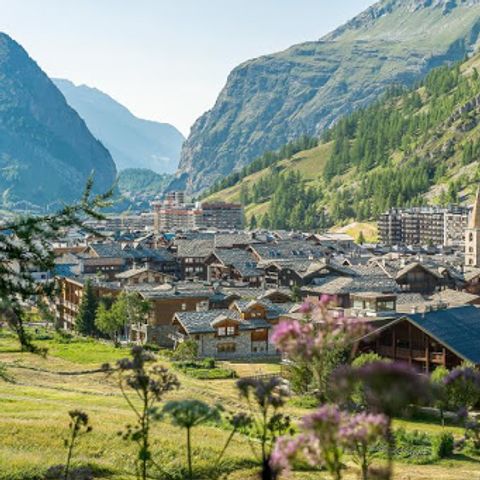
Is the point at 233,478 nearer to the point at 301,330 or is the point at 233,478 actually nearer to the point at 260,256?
the point at 301,330

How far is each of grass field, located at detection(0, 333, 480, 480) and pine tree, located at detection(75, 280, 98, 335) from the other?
34334 mm

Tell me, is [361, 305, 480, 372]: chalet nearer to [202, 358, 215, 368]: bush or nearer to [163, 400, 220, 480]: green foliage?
[202, 358, 215, 368]: bush

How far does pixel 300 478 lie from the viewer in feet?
109

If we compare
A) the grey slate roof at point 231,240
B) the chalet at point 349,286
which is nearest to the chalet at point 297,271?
the chalet at point 349,286

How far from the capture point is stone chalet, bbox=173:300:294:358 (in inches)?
3145

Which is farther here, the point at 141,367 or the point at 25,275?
the point at 25,275

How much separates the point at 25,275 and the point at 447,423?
40.6 meters

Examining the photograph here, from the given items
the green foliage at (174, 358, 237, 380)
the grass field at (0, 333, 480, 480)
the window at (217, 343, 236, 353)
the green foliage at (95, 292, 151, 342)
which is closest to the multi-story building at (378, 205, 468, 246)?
the green foliage at (95, 292, 151, 342)

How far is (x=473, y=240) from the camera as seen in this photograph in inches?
5187

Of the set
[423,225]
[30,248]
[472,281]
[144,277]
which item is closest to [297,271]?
[144,277]

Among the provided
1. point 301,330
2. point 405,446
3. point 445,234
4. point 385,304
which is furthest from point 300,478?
point 445,234

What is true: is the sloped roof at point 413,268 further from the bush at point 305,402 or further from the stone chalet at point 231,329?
the bush at point 305,402

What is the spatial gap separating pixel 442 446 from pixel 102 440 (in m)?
18.0

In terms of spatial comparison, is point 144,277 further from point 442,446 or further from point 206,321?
point 442,446
